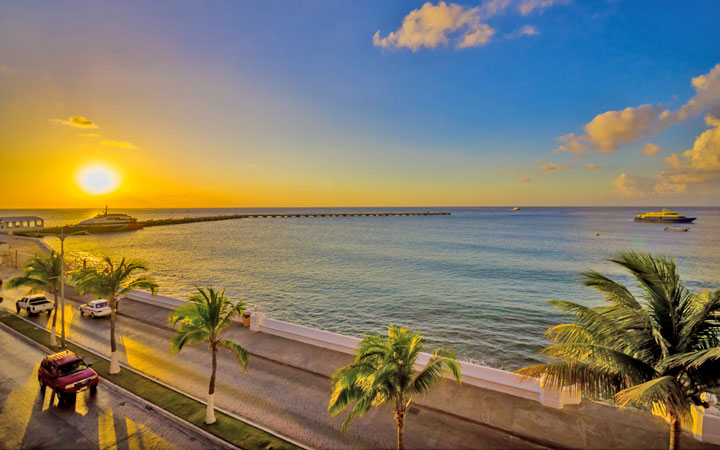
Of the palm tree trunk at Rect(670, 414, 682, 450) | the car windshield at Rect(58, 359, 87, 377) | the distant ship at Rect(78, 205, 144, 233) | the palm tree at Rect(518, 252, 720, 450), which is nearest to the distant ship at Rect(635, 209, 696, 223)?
the palm tree at Rect(518, 252, 720, 450)

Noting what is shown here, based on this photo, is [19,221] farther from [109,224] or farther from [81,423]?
[81,423]

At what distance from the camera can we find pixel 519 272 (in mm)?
50781

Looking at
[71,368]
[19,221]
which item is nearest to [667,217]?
[71,368]

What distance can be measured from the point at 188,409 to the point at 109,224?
149513 mm

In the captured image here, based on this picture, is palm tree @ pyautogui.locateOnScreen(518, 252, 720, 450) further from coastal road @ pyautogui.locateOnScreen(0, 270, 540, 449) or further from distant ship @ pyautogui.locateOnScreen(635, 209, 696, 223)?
distant ship @ pyautogui.locateOnScreen(635, 209, 696, 223)

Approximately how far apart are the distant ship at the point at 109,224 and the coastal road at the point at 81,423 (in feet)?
444

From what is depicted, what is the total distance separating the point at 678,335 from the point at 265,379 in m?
15.9

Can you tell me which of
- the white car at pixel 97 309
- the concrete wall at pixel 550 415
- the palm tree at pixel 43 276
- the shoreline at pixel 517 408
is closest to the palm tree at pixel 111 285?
the palm tree at pixel 43 276

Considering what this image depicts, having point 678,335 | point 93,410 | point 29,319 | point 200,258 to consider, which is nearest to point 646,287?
point 678,335

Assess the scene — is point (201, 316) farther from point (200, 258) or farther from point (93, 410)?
point (200, 258)

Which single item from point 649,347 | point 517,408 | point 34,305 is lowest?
point 34,305

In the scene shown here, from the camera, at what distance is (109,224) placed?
130 meters

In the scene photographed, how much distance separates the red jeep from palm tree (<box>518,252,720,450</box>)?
18418 mm

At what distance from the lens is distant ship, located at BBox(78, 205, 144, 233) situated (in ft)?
409
